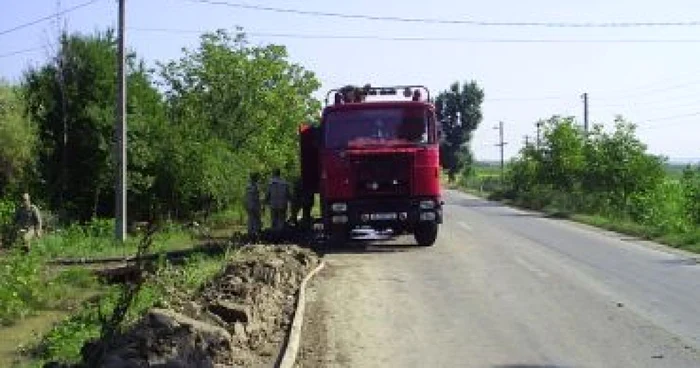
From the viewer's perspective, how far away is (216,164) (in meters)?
30.5

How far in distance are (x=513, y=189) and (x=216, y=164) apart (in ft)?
128

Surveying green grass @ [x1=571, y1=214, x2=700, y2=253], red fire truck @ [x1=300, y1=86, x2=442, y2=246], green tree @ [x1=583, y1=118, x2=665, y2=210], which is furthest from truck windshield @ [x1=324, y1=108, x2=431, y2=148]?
green tree @ [x1=583, y1=118, x2=665, y2=210]

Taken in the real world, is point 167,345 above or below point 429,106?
below

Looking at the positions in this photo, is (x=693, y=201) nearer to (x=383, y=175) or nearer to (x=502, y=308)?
(x=383, y=175)

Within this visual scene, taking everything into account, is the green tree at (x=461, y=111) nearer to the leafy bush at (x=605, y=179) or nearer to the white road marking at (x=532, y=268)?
the leafy bush at (x=605, y=179)

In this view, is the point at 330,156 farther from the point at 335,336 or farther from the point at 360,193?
the point at 335,336

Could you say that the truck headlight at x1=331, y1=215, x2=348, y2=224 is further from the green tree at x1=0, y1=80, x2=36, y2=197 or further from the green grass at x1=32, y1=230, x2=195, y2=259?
the green tree at x1=0, y1=80, x2=36, y2=197

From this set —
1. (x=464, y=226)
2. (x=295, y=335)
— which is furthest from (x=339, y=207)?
(x=464, y=226)

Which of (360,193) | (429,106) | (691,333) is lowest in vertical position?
(691,333)

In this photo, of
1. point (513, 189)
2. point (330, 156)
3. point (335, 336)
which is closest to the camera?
point (335, 336)

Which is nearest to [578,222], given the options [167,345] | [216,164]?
[216,164]

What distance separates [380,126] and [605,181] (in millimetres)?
28861

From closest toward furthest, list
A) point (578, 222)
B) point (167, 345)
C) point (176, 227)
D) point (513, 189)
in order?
1. point (167, 345)
2. point (176, 227)
3. point (578, 222)
4. point (513, 189)

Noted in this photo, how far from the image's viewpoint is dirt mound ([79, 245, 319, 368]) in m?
8.14
